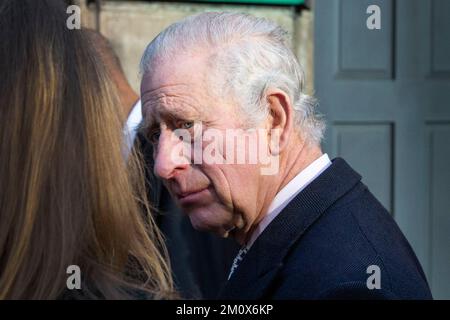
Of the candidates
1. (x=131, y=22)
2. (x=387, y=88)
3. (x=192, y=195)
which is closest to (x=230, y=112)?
(x=192, y=195)

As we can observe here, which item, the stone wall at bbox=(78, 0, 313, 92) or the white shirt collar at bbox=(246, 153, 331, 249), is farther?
the stone wall at bbox=(78, 0, 313, 92)

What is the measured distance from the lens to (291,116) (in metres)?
1.99

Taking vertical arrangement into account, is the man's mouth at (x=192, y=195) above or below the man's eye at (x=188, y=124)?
below

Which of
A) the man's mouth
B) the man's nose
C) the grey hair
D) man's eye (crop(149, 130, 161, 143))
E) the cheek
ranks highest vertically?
the grey hair

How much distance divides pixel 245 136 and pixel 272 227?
220mm

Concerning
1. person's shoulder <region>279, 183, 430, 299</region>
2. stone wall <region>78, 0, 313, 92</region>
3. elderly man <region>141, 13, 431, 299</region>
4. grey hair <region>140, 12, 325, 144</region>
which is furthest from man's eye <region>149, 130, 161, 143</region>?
stone wall <region>78, 0, 313, 92</region>

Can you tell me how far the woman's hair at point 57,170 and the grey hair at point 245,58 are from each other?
1.93ft

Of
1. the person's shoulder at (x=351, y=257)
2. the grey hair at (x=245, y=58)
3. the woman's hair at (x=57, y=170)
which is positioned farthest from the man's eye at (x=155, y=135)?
the woman's hair at (x=57, y=170)

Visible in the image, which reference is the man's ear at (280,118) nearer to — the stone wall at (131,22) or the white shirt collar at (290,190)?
the white shirt collar at (290,190)

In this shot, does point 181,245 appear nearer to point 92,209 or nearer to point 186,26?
point 186,26

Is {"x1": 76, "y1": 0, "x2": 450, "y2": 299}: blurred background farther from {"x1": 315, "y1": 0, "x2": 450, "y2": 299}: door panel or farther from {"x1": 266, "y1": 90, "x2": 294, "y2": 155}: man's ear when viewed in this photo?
{"x1": 266, "y1": 90, "x2": 294, "y2": 155}: man's ear

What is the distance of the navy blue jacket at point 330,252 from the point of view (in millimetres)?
1714

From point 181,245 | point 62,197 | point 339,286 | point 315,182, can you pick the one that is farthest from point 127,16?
point 62,197

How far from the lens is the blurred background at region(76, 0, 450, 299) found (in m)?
4.19
